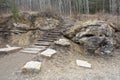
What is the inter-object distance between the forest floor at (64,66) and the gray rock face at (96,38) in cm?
28

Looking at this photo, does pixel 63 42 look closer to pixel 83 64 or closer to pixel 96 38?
pixel 96 38

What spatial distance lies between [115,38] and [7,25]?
16.3 ft

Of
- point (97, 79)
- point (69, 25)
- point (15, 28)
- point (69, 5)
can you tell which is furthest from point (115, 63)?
point (69, 5)

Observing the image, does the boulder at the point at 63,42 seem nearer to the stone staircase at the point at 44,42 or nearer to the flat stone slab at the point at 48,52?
the stone staircase at the point at 44,42

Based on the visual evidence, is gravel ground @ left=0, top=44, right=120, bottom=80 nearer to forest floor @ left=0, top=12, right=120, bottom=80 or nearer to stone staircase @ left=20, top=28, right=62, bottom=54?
forest floor @ left=0, top=12, right=120, bottom=80

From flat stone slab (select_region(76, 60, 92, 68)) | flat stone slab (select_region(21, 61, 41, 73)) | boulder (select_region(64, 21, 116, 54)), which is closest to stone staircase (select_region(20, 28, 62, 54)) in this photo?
boulder (select_region(64, 21, 116, 54))

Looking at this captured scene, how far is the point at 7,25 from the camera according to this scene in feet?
28.4

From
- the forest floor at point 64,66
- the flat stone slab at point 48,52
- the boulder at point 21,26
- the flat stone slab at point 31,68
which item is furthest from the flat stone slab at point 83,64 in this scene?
the boulder at point 21,26

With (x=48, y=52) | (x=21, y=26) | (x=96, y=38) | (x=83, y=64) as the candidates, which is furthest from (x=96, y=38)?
(x=21, y=26)

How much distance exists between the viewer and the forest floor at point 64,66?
4793 mm

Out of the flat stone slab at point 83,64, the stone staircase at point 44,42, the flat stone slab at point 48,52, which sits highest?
the stone staircase at point 44,42

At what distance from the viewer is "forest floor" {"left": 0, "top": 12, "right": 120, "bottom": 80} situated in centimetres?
479

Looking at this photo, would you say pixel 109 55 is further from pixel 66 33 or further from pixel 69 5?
pixel 69 5

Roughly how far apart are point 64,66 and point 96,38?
203cm
